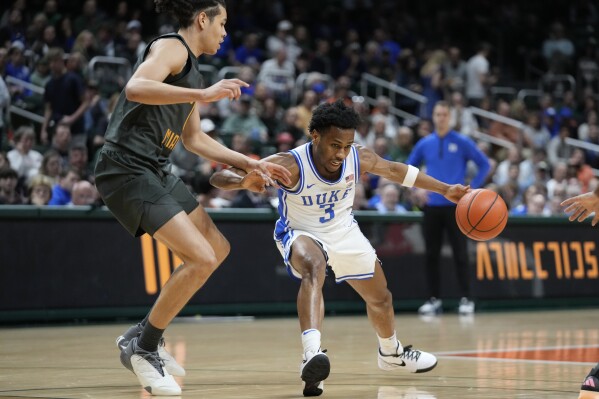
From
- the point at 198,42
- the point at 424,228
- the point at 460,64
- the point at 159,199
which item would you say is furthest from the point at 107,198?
the point at 460,64

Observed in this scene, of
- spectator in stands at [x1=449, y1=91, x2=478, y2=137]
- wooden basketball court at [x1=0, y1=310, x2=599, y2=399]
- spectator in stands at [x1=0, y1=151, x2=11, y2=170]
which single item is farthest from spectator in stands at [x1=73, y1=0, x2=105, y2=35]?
wooden basketball court at [x1=0, y1=310, x2=599, y2=399]

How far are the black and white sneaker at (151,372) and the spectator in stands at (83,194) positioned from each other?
626cm

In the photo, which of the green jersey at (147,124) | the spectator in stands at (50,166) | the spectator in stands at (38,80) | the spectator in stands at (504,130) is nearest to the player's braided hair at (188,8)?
the green jersey at (147,124)

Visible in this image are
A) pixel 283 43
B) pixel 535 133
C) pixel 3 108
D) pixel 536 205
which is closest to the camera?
pixel 3 108

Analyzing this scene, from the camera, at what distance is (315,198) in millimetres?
7352

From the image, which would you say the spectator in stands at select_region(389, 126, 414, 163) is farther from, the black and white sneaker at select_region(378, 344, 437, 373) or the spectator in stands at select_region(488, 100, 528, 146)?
the black and white sneaker at select_region(378, 344, 437, 373)

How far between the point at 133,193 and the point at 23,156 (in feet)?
25.4

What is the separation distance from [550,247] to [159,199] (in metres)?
10.2

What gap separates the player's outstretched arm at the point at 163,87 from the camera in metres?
6.14

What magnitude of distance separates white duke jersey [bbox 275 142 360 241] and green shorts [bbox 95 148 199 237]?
978mm

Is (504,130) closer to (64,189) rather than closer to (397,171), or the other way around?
(64,189)

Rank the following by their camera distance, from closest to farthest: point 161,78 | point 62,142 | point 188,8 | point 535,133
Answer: point 161,78 < point 188,8 < point 62,142 < point 535,133

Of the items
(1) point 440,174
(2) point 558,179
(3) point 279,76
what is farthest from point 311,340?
(3) point 279,76

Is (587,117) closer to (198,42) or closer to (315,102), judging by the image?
(315,102)
